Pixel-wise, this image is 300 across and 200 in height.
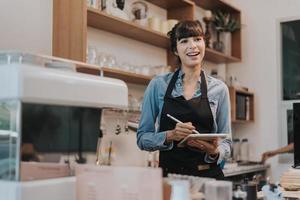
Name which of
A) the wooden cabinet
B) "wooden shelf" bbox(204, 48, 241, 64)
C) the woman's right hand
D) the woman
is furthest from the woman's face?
the wooden cabinet

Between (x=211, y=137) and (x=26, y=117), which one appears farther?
(x=211, y=137)

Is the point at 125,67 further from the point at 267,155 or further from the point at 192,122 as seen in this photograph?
the point at 267,155

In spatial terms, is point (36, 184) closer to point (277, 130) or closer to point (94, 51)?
point (94, 51)

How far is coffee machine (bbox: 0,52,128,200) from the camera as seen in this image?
0.96m

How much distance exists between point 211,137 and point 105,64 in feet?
5.03

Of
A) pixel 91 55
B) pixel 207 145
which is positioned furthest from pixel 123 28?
pixel 207 145

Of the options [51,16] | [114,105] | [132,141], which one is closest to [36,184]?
[114,105]

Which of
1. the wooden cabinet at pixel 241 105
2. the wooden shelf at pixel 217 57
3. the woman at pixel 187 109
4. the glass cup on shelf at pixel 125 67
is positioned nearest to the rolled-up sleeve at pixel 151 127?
the woman at pixel 187 109

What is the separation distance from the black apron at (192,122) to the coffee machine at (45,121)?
693mm

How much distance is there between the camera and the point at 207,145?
5.58 feet

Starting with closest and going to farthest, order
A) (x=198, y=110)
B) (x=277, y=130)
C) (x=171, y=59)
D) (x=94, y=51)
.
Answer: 1. (x=198, y=110)
2. (x=94, y=51)
3. (x=171, y=59)
4. (x=277, y=130)

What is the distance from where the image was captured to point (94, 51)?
292 centimetres

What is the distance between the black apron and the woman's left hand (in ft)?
0.18

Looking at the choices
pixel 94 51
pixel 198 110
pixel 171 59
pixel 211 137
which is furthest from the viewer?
pixel 171 59
